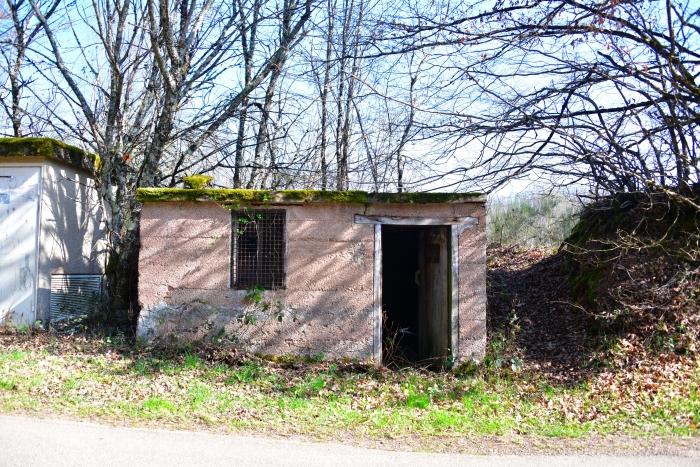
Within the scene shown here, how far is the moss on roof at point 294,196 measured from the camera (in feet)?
29.3

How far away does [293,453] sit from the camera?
545 cm

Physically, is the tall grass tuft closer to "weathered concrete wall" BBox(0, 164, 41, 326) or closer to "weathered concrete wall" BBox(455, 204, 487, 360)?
"weathered concrete wall" BBox(455, 204, 487, 360)

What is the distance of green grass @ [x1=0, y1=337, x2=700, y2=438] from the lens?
6.54 m

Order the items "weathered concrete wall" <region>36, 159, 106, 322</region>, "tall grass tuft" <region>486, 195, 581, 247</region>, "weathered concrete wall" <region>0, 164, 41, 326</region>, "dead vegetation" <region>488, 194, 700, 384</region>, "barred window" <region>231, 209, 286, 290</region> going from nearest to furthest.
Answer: "dead vegetation" <region>488, 194, 700, 384</region>, "barred window" <region>231, 209, 286, 290</region>, "weathered concrete wall" <region>0, 164, 41, 326</region>, "weathered concrete wall" <region>36, 159, 106, 322</region>, "tall grass tuft" <region>486, 195, 581, 247</region>

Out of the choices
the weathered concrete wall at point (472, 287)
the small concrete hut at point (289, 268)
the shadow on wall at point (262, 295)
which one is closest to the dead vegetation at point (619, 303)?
the weathered concrete wall at point (472, 287)

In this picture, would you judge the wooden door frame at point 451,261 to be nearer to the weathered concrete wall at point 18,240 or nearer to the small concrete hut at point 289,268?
the small concrete hut at point 289,268

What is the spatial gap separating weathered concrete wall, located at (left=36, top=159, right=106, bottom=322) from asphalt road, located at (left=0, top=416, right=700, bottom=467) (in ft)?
16.4

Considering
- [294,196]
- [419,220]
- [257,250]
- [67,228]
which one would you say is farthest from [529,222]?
[67,228]

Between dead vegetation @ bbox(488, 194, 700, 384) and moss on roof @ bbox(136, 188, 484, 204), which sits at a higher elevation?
moss on roof @ bbox(136, 188, 484, 204)

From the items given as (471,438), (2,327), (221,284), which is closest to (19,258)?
(2,327)

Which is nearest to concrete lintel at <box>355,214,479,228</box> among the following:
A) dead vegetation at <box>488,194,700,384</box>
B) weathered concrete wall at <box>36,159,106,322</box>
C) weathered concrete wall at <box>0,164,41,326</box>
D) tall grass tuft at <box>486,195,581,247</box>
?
dead vegetation at <box>488,194,700,384</box>

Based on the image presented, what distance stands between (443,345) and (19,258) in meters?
7.27

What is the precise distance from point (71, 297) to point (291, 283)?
465 cm

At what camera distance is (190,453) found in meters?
5.28
